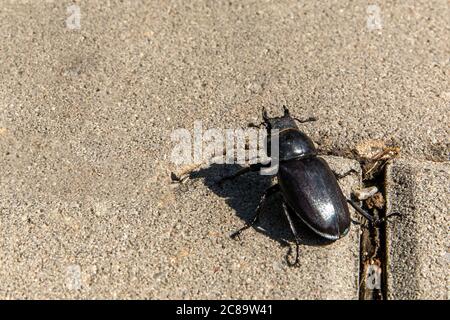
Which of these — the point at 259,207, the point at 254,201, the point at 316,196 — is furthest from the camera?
the point at 254,201

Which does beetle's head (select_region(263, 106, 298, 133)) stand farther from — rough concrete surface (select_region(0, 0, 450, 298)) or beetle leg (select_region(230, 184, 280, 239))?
beetle leg (select_region(230, 184, 280, 239))

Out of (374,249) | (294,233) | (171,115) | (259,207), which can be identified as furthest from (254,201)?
(171,115)

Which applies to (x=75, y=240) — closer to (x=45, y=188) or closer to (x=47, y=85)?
(x=45, y=188)

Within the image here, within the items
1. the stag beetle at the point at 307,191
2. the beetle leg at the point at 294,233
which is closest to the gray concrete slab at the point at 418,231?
the stag beetle at the point at 307,191

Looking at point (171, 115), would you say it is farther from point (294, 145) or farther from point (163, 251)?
point (163, 251)

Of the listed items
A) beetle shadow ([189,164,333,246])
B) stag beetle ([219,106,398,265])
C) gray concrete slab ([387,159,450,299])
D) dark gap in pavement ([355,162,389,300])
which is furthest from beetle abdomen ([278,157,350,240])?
gray concrete slab ([387,159,450,299])

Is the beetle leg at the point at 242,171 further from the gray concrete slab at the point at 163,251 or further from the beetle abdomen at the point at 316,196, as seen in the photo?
the beetle abdomen at the point at 316,196
